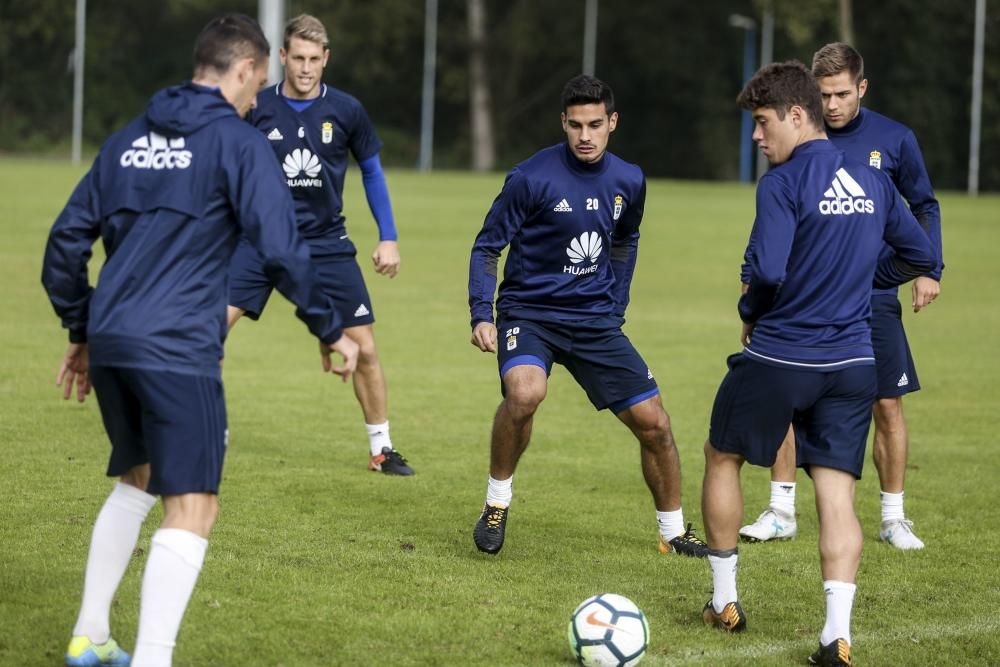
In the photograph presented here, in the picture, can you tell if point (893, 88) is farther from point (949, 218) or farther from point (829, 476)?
point (829, 476)

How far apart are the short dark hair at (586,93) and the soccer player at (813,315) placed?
4.55ft

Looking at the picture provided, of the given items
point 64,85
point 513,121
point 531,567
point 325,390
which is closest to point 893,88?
point 513,121

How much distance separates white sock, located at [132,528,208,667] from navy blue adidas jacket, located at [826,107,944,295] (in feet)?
13.8

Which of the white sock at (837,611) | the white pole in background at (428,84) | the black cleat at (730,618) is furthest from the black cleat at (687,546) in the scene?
the white pole in background at (428,84)

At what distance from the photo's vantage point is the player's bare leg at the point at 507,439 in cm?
701

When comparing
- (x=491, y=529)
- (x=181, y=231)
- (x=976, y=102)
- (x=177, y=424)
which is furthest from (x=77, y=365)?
(x=976, y=102)

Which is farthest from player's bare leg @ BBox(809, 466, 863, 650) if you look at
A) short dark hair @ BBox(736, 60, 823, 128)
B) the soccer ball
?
short dark hair @ BBox(736, 60, 823, 128)

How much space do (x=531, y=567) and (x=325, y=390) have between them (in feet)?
18.6

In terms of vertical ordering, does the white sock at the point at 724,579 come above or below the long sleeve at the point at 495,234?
below

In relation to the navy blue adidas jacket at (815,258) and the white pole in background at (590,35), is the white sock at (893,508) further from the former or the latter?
the white pole in background at (590,35)

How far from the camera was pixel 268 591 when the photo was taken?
6.15 meters

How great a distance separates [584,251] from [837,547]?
227 centimetres

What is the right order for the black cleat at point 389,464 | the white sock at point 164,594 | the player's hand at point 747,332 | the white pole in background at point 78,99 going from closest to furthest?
the white sock at point 164,594, the player's hand at point 747,332, the black cleat at point 389,464, the white pole in background at point 78,99

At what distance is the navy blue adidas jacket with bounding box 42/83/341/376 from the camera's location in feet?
15.6
